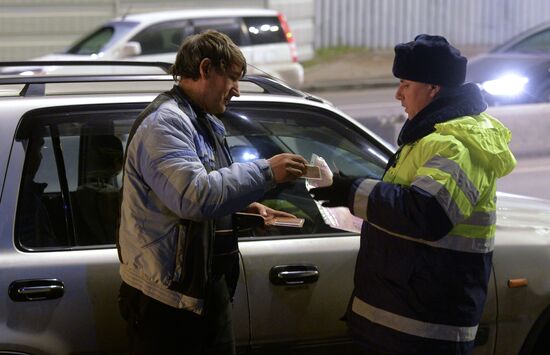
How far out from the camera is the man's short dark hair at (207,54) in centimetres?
314

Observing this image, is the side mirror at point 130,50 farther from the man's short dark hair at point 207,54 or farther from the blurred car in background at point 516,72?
the man's short dark hair at point 207,54

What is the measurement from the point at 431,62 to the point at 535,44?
414 inches

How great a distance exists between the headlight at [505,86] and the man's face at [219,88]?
892 cm

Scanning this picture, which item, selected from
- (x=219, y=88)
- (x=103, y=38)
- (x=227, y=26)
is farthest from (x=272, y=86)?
(x=227, y=26)

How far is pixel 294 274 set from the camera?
375cm

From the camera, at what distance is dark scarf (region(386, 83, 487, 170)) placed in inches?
124

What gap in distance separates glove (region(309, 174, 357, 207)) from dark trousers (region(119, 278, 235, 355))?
452 mm

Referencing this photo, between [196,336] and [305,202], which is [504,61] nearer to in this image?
[305,202]

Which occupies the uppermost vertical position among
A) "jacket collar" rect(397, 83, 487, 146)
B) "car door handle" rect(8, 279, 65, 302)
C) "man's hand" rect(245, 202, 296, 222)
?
"jacket collar" rect(397, 83, 487, 146)

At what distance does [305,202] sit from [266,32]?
1231cm

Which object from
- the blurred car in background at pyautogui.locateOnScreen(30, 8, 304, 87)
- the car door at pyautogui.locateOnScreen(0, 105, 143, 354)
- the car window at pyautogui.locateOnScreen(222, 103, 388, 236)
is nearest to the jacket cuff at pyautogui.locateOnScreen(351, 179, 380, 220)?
the car window at pyautogui.locateOnScreen(222, 103, 388, 236)

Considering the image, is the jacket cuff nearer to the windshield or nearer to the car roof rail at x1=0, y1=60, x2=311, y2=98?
the car roof rail at x1=0, y1=60, x2=311, y2=98

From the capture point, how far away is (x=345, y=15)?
23.6m

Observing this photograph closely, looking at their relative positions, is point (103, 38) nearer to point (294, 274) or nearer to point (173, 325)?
point (294, 274)
